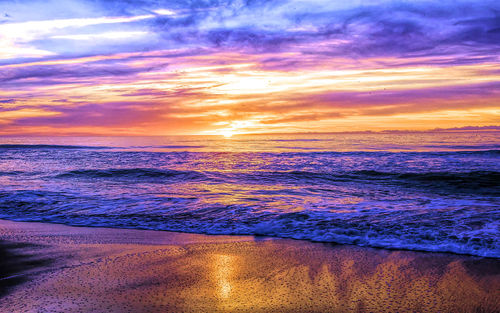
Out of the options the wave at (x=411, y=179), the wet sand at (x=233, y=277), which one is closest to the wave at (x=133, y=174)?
the wave at (x=411, y=179)

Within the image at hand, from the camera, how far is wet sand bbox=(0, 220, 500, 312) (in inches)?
142

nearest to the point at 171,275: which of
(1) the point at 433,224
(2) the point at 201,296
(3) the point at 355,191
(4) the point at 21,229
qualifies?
(2) the point at 201,296

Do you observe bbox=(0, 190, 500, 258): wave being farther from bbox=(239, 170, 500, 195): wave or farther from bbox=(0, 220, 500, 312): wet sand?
bbox=(239, 170, 500, 195): wave

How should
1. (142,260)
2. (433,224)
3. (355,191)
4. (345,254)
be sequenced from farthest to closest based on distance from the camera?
1. (355,191)
2. (433,224)
3. (345,254)
4. (142,260)

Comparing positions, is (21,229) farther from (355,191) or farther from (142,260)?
(355,191)

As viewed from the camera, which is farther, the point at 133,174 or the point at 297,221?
the point at 133,174

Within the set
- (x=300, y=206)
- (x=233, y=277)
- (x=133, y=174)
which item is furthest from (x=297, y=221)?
(x=133, y=174)

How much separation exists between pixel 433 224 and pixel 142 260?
5.48m

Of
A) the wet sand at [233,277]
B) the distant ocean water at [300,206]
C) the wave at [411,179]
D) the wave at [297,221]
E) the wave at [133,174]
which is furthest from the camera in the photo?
the wave at [133,174]

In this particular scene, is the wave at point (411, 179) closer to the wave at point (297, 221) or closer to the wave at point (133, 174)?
the wave at point (133, 174)

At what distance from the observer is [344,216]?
7824 mm

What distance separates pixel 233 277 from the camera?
440 cm

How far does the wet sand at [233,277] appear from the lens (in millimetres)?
3615

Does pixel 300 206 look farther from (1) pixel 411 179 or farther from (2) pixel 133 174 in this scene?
(2) pixel 133 174
